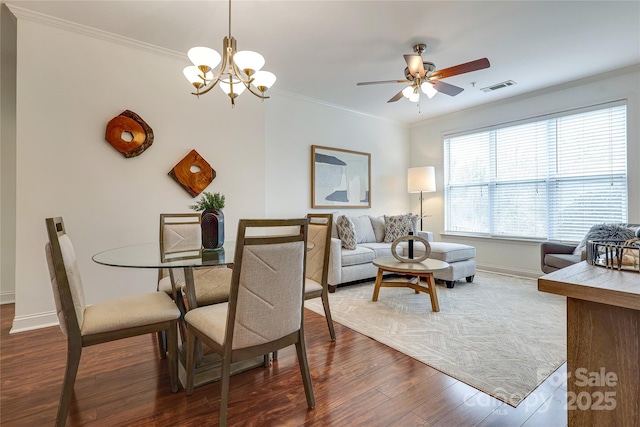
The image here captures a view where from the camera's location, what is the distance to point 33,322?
260 centimetres

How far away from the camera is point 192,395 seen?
165 cm

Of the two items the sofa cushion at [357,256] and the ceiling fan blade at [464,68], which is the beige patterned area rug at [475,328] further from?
the ceiling fan blade at [464,68]

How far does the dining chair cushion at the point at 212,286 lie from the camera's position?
2123 mm

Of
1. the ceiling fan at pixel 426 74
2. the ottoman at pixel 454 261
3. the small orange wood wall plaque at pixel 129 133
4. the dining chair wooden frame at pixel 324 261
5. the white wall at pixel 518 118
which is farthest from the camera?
the ottoman at pixel 454 261

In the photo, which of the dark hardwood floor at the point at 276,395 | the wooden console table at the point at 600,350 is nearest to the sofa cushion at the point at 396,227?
the dark hardwood floor at the point at 276,395

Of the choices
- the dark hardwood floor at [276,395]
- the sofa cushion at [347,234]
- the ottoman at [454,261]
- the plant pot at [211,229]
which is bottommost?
the dark hardwood floor at [276,395]

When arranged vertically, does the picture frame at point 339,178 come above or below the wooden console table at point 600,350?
above

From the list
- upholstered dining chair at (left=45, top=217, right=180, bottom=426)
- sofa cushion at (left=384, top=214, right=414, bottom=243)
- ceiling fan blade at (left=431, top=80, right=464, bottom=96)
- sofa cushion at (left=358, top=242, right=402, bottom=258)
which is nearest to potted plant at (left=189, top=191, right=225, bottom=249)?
upholstered dining chair at (left=45, top=217, right=180, bottom=426)

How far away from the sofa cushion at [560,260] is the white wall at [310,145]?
2.61 metres

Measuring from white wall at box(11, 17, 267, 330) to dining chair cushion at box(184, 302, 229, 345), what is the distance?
1902 mm

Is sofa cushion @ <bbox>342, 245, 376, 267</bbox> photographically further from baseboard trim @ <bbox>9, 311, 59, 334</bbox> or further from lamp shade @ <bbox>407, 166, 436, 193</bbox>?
baseboard trim @ <bbox>9, 311, 59, 334</bbox>

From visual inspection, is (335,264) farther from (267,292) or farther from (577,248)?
(577,248)

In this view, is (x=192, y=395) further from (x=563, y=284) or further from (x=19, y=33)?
(x=19, y=33)

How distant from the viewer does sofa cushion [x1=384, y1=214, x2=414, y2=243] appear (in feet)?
15.3
